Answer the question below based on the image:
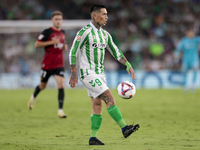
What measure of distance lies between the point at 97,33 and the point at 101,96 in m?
0.97

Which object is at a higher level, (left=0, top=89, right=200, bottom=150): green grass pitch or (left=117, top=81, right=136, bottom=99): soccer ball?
(left=117, top=81, right=136, bottom=99): soccer ball

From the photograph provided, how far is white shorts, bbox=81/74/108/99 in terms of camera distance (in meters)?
5.14

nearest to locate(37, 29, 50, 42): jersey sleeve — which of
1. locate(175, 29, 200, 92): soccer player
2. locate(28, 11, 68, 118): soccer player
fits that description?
locate(28, 11, 68, 118): soccer player

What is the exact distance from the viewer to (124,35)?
21453 millimetres

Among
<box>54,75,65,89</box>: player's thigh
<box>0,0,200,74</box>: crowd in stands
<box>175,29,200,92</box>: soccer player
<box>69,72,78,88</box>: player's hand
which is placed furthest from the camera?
<box>0,0,200,74</box>: crowd in stands

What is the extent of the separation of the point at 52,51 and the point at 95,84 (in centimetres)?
390

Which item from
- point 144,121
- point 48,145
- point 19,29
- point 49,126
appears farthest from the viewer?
point 19,29

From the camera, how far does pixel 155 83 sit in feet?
61.9

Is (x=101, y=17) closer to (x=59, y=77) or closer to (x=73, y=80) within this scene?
(x=73, y=80)

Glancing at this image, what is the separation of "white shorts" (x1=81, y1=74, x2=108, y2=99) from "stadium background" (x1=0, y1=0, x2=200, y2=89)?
11936 millimetres

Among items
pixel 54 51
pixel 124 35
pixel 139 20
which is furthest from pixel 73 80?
pixel 139 20

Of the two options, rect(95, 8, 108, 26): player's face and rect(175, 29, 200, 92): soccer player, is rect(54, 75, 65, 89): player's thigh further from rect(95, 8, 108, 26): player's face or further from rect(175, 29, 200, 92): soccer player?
rect(175, 29, 200, 92): soccer player

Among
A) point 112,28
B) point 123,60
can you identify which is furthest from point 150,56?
point 123,60

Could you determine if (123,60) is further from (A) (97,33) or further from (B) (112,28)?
(B) (112,28)
